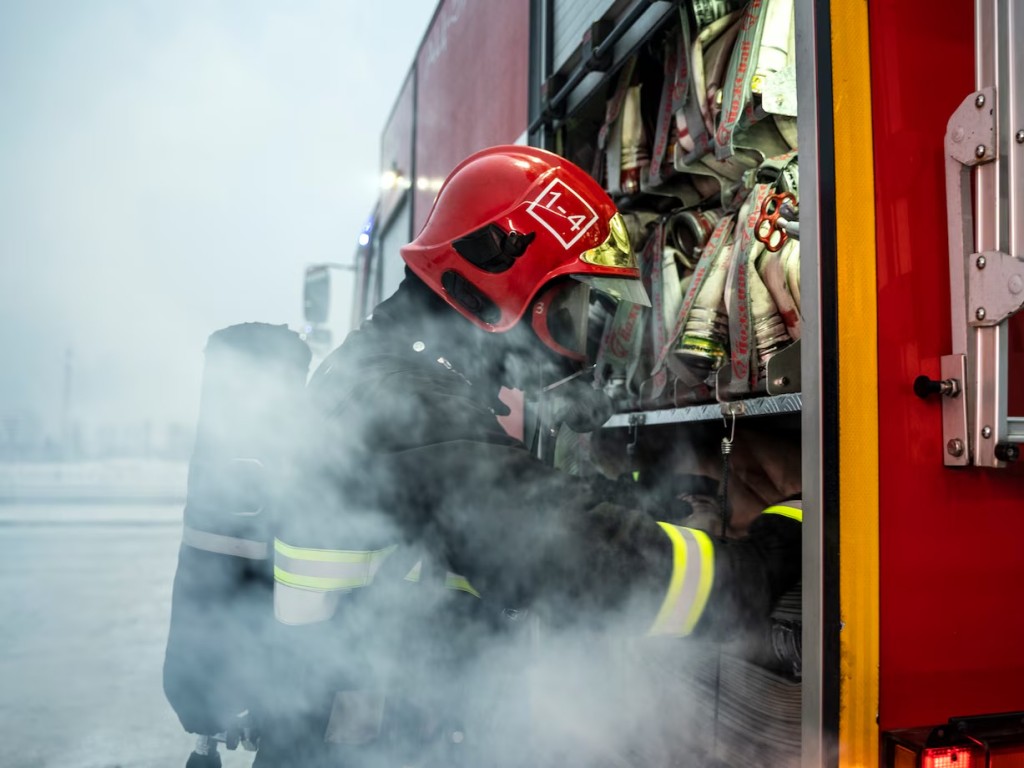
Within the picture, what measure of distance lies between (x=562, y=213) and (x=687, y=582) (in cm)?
97

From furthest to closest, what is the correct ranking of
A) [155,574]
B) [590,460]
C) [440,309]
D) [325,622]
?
[155,574]
[590,460]
[440,309]
[325,622]

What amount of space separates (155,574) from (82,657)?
5.19 feet

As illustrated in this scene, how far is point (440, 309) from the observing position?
189 centimetres

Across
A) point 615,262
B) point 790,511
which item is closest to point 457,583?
point 790,511

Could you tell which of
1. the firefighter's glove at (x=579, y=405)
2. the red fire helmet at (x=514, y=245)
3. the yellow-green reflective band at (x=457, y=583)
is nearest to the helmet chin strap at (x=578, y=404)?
the firefighter's glove at (x=579, y=405)

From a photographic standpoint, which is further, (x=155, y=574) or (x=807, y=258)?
(x=155, y=574)

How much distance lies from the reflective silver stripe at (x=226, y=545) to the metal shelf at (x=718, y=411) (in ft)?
3.54

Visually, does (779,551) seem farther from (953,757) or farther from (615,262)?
(615,262)

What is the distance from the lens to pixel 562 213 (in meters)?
1.91

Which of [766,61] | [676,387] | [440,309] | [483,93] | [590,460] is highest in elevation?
Result: [483,93]

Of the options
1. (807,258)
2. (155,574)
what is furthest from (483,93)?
(155,574)

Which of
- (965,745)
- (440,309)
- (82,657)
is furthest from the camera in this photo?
(82,657)

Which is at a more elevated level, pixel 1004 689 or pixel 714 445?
pixel 714 445

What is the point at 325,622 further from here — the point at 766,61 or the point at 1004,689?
the point at 766,61
